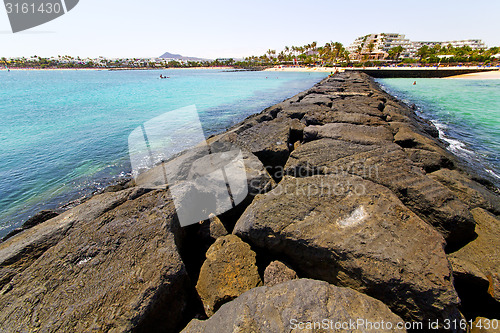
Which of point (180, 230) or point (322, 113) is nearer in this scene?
point (180, 230)

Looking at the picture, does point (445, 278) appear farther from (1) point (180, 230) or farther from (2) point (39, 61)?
(2) point (39, 61)

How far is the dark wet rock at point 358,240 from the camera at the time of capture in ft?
6.19

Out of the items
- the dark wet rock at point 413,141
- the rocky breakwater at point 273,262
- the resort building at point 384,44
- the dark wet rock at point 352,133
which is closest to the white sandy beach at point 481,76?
the dark wet rock at point 413,141

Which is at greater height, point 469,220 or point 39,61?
point 39,61

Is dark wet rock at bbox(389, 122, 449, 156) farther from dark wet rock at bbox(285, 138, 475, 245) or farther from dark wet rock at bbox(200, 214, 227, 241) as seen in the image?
dark wet rock at bbox(200, 214, 227, 241)

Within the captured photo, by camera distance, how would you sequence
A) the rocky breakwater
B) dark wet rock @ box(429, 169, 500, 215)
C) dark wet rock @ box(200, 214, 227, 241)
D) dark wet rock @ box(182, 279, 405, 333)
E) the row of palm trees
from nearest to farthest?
dark wet rock @ box(182, 279, 405, 333), the rocky breakwater, dark wet rock @ box(200, 214, 227, 241), dark wet rock @ box(429, 169, 500, 215), the row of palm trees

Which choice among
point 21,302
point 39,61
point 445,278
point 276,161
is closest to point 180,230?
point 21,302

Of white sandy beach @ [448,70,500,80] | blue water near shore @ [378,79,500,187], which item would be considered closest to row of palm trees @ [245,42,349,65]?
white sandy beach @ [448,70,500,80]

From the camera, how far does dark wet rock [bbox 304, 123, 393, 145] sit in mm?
4467

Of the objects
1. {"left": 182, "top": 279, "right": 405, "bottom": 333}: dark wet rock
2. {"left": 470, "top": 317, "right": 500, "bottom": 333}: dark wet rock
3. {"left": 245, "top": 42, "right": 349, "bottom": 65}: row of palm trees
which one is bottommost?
{"left": 470, "top": 317, "right": 500, "bottom": 333}: dark wet rock

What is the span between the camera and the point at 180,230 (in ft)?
9.45

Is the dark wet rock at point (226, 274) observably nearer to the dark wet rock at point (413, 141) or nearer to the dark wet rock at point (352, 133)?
the dark wet rock at point (352, 133)

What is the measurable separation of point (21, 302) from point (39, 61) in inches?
7543

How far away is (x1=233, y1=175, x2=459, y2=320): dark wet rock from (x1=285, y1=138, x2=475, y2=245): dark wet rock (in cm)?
49
